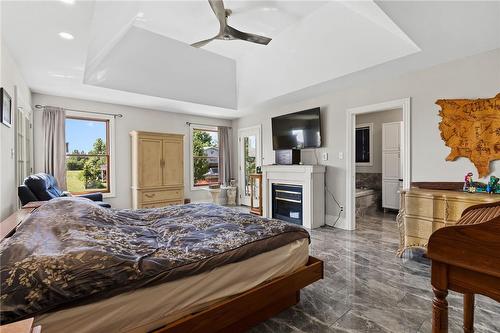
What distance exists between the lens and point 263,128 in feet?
19.4

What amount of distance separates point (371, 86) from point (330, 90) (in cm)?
67

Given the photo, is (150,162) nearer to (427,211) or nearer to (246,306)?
(246,306)

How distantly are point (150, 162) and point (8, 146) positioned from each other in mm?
2434

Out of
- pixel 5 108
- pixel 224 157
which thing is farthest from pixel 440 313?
pixel 224 157

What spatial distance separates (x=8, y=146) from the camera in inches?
97.4

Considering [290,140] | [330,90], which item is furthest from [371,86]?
[290,140]

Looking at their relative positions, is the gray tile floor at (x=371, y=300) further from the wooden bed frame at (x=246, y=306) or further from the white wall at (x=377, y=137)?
the white wall at (x=377, y=137)

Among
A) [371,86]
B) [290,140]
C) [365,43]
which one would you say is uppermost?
[365,43]

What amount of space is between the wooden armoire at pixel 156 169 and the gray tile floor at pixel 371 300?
10.5ft

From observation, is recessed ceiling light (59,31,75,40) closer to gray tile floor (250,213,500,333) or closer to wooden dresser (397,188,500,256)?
gray tile floor (250,213,500,333)

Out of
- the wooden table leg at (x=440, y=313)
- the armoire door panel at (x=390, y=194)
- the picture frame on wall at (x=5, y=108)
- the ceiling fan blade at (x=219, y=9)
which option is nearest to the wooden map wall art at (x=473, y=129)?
the armoire door panel at (x=390, y=194)

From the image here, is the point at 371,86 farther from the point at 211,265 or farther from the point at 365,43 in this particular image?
the point at 211,265

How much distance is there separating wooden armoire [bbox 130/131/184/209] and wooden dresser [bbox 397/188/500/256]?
4110mm

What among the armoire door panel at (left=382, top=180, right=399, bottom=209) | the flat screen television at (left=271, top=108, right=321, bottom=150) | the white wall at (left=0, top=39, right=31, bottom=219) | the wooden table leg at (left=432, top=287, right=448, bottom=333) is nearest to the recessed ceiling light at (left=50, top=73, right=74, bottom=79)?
the white wall at (left=0, top=39, right=31, bottom=219)
